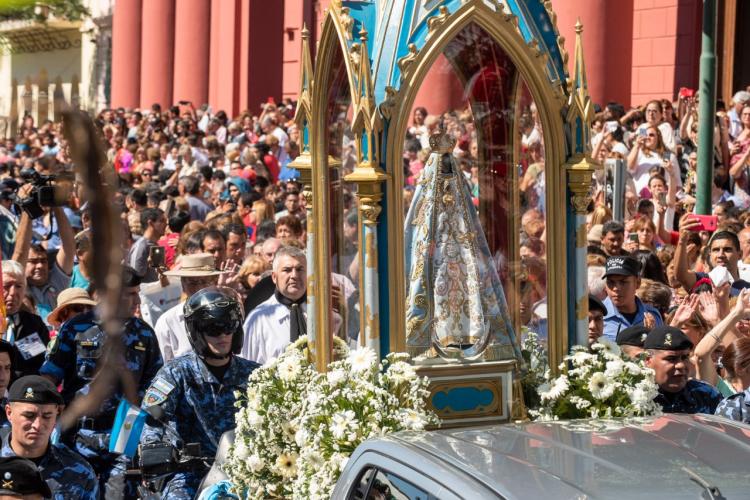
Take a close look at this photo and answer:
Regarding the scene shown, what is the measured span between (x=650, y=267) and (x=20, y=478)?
204 inches

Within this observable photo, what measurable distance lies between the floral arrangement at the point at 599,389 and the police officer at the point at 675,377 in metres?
0.62

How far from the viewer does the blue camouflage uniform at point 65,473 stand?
23.2 feet

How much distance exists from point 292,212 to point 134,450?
5554mm

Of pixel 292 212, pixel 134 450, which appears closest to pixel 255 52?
pixel 292 212

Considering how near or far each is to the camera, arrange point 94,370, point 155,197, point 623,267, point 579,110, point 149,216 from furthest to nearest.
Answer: point 155,197 < point 149,216 < point 623,267 < point 94,370 < point 579,110

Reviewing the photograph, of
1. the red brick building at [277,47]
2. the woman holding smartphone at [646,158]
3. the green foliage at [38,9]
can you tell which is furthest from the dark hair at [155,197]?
the green foliage at [38,9]

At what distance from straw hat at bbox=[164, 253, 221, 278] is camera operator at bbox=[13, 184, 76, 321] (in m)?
1.04

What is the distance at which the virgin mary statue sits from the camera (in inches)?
256

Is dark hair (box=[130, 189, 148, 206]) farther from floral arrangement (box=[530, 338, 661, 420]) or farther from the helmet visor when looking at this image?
floral arrangement (box=[530, 338, 661, 420])

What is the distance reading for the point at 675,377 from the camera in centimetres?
710

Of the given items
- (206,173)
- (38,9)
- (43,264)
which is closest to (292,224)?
(43,264)

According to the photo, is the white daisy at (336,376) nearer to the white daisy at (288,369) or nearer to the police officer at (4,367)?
the white daisy at (288,369)

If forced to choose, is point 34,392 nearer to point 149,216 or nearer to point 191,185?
point 149,216

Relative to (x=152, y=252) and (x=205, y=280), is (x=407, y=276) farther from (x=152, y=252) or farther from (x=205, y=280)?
(x=152, y=252)
